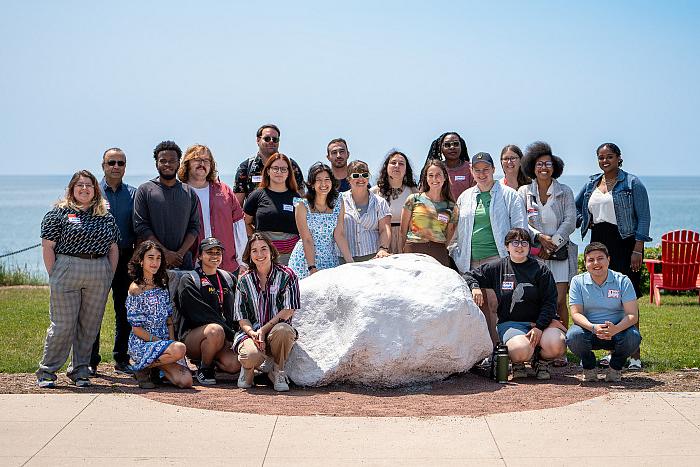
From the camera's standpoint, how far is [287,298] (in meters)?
8.27

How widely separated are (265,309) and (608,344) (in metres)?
3.04

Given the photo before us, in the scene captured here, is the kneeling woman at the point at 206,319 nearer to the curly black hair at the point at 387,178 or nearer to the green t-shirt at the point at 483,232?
the curly black hair at the point at 387,178

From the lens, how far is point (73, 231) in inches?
321

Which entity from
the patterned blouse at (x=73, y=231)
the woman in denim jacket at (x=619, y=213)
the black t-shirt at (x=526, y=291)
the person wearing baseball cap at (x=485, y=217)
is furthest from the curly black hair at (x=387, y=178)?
the patterned blouse at (x=73, y=231)

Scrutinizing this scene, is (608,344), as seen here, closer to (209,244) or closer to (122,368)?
(209,244)

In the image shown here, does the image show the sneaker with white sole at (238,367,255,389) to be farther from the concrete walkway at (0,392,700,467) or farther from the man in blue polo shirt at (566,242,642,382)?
the man in blue polo shirt at (566,242,642,382)

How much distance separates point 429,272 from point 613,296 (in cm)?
165

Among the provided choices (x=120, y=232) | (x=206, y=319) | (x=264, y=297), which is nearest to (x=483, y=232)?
(x=264, y=297)

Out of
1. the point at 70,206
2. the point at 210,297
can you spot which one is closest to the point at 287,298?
the point at 210,297

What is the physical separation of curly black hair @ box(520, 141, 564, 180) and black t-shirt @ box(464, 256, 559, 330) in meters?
1.17

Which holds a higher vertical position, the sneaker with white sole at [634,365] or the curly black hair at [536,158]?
the curly black hair at [536,158]

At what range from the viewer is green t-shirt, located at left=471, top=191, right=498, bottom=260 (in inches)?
362

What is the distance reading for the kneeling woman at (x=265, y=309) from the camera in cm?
816

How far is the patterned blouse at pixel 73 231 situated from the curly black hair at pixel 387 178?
2931 mm
